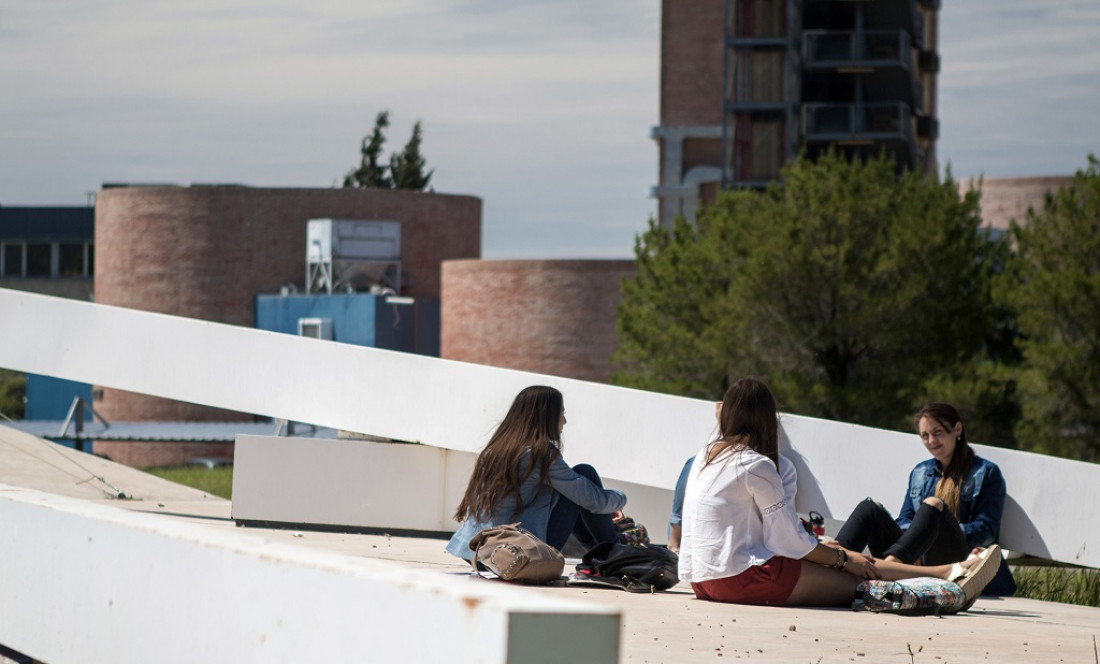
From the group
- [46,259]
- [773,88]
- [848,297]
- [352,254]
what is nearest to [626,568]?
[848,297]

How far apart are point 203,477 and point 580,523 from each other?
35.7 metres

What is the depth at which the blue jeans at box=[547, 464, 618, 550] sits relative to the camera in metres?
8.14

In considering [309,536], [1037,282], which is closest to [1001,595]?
[309,536]

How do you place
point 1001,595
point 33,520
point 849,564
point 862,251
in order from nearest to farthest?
point 33,520, point 849,564, point 1001,595, point 862,251

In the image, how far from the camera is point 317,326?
50.0 metres

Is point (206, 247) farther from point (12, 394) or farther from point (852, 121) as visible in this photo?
point (852, 121)

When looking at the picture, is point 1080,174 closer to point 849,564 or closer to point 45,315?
point 45,315

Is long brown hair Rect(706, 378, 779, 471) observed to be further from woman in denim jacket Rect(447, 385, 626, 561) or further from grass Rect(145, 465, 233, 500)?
grass Rect(145, 465, 233, 500)

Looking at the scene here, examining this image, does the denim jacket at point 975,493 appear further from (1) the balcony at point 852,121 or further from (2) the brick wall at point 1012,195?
(1) the balcony at point 852,121

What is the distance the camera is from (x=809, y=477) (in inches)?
420

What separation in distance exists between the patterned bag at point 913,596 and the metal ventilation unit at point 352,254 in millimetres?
44179

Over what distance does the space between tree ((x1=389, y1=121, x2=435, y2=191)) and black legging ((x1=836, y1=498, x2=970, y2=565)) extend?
2465 inches

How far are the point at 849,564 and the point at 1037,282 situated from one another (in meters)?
24.9

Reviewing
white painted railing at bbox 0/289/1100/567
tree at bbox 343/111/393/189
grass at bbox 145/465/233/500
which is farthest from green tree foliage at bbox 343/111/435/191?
white painted railing at bbox 0/289/1100/567
